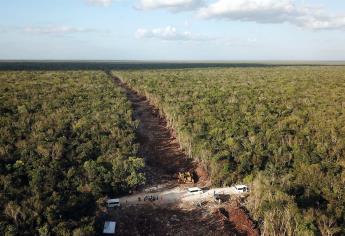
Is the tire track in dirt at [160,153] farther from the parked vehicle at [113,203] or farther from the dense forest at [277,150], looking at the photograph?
the parked vehicle at [113,203]

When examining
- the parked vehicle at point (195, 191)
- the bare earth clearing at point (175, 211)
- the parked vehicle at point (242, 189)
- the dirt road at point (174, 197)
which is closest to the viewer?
the bare earth clearing at point (175, 211)

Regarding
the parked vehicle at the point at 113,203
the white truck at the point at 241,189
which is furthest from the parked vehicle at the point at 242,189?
the parked vehicle at the point at 113,203

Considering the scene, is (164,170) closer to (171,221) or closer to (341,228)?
(171,221)

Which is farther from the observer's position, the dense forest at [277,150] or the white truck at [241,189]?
the white truck at [241,189]

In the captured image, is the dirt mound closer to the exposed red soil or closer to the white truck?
the exposed red soil

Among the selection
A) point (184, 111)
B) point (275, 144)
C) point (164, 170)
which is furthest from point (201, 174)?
point (184, 111)

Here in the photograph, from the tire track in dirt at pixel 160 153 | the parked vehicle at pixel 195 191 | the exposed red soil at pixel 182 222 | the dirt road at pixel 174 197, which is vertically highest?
the tire track in dirt at pixel 160 153

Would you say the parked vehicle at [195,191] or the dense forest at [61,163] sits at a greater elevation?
the dense forest at [61,163]
